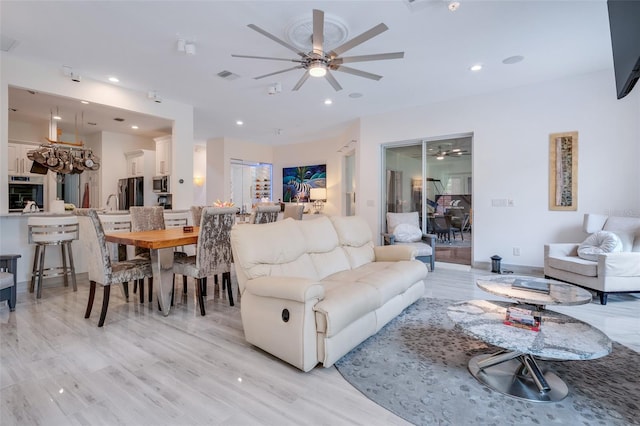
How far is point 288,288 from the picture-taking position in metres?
2.04

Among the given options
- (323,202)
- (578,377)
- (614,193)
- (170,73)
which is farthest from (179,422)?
(323,202)

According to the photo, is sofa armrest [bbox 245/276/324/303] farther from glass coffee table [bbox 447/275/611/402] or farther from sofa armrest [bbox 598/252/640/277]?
sofa armrest [bbox 598/252/640/277]

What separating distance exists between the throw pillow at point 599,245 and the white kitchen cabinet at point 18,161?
31.9ft

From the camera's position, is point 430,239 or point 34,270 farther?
point 430,239

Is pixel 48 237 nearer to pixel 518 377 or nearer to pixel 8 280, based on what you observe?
pixel 8 280

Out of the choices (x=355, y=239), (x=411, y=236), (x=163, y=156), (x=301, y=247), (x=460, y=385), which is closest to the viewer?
(x=460, y=385)

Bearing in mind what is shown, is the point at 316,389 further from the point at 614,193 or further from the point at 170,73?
the point at 614,193

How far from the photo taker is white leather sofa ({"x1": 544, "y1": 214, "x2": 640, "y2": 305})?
342 cm

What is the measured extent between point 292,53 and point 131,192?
5080mm

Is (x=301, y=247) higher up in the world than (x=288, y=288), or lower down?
higher up

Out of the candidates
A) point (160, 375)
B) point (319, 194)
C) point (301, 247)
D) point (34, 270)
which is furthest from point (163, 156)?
point (160, 375)

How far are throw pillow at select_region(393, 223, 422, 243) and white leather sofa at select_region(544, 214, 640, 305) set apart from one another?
186cm

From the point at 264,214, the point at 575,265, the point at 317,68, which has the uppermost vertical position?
the point at 317,68

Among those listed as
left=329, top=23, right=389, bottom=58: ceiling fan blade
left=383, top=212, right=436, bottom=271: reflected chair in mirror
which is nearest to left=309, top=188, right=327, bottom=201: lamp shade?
left=383, top=212, right=436, bottom=271: reflected chair in mirror
